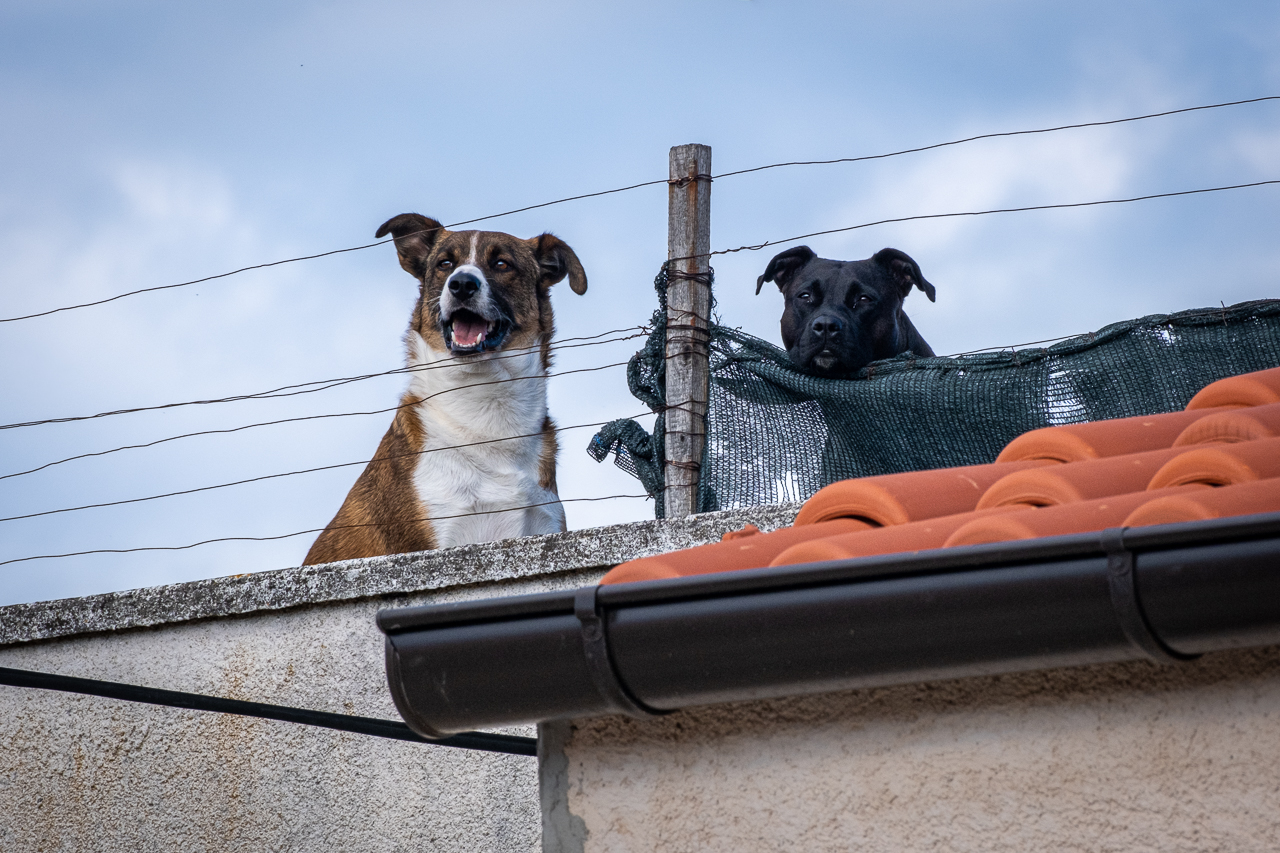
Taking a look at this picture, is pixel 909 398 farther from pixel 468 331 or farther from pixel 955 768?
pixel 955 768

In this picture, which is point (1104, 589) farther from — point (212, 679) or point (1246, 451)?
point (212, 679)

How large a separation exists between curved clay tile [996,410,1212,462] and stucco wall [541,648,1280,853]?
0.74 metres

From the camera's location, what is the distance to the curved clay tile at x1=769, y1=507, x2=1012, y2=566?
5.98 feet

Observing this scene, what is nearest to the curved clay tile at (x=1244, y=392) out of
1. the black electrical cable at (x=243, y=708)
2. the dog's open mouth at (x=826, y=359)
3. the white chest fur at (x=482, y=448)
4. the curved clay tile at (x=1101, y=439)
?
the curved clay tile at (x=1101, y=439)

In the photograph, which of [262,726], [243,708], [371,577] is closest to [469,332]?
[371,577]

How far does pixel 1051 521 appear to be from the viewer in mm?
1720

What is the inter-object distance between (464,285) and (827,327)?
1312 millimetres

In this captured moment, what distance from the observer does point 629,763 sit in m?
1.98

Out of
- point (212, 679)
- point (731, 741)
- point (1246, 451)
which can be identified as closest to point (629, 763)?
point (731, 741)

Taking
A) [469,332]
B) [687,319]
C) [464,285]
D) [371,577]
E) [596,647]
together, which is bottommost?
[596,647]

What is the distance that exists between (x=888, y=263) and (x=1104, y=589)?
4080 millimetres

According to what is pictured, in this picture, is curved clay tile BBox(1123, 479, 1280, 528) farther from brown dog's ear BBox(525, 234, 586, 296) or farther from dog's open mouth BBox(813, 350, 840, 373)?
brown dog's ear BBox(525, 234, 586, 296)

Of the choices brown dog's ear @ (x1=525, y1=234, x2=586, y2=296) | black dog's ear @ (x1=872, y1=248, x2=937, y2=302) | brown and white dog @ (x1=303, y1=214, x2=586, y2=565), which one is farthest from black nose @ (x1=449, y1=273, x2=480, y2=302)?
black dog's ear @ (x1=872, y1=248, x2=937, y2=302)

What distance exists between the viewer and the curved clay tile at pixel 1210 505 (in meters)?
1.61
